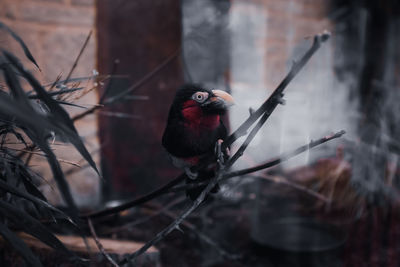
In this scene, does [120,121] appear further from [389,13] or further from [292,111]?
[389,13]

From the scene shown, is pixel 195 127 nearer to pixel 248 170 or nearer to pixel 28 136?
pixel 248 170

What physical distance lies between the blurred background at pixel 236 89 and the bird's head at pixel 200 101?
3.0 inches

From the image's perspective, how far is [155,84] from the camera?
667 millimetres

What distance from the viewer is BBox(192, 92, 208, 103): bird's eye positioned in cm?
34

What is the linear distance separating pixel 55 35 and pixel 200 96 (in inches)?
24.7

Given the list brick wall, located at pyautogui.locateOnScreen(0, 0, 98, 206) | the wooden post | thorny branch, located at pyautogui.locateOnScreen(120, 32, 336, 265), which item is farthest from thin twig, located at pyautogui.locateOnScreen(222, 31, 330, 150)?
brick wall, located at pyautogui.locateOnScreen(0, 0, 98, 206)

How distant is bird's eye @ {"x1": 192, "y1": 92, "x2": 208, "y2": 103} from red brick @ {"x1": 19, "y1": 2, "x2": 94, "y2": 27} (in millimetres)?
507

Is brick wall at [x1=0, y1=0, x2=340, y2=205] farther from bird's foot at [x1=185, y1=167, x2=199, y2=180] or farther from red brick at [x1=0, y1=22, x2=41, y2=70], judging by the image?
bird's foot at [x1=185, y1=167, x2=199, y2=180]

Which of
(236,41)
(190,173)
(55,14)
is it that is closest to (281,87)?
(190,173)

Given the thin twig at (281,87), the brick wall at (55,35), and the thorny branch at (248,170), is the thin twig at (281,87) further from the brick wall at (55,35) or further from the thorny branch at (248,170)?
the brick wall at (55,35)

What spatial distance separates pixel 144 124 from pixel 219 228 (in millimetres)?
375

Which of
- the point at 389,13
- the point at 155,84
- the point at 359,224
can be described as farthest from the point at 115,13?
the point at 389,13

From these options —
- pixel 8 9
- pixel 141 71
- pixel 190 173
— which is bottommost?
pixel 190 173

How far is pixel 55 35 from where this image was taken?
0.82 m
